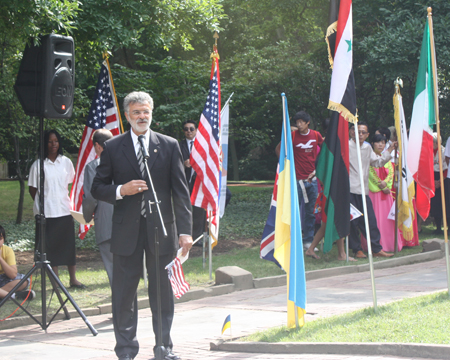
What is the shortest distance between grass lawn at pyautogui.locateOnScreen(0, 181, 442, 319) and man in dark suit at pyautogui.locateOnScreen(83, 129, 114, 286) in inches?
38.8

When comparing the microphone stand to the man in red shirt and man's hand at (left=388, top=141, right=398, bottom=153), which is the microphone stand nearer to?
the man in red shirt

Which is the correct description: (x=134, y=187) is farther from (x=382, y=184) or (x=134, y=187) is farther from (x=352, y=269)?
(x=382, y=184)

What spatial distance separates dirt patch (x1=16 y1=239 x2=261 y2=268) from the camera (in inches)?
458

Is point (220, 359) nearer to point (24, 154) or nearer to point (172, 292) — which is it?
point (172, 292)

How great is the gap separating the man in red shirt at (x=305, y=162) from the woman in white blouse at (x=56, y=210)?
388 centimetres

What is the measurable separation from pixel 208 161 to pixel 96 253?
4.77 m

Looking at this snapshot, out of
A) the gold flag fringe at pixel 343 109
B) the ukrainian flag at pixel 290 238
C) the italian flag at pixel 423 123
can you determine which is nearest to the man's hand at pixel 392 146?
the italian flag at pixel 423 123

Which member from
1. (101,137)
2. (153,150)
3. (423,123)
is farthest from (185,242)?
(423,123)

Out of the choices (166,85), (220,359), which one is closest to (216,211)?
(220,359)

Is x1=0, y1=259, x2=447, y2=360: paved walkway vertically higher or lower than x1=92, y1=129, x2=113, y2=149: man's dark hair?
lower

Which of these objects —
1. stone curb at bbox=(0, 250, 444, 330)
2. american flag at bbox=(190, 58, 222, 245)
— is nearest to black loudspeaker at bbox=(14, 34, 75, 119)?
stone curb at bbox=(0, 250, 444, 330)

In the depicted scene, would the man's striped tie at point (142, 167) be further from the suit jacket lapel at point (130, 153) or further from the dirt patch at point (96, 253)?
the dirt patch at point (96, 253)

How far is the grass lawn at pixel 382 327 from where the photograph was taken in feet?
16.7

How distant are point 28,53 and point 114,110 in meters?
2.15
